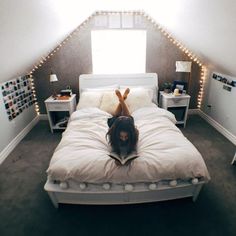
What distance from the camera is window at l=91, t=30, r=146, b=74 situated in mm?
3391

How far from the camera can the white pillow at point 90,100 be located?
2922 mm

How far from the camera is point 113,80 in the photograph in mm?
3465

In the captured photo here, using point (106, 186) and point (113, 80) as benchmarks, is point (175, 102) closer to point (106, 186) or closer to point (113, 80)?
point (113, 80)

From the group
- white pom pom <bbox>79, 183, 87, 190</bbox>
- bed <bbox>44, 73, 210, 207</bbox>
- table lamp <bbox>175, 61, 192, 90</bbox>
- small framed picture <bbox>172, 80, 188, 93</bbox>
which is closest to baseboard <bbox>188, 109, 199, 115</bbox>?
small framed picture <bbox>172, 80, 188, 93</bbox>

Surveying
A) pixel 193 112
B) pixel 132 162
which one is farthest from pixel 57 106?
pixel 193 112

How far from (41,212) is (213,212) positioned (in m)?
1.66

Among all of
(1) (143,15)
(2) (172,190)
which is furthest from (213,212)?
(1) (143,15)

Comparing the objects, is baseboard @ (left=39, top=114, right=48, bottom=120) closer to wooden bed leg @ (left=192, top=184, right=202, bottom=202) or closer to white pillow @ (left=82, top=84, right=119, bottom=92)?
white pillow @ (left=82, top=84, right=119, bottom=92)

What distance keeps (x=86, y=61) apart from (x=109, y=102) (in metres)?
1.08

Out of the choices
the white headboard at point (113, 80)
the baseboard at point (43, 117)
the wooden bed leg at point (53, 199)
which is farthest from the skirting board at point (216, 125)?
the baseboard at point (43, 117)

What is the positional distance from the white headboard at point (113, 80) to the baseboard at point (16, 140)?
1146 mm

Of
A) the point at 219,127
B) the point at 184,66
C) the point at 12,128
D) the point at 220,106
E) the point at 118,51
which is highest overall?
the point at 118,51

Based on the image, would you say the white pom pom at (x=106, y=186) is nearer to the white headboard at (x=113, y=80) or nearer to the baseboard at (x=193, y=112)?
the white headboard at (x=113, y=80)

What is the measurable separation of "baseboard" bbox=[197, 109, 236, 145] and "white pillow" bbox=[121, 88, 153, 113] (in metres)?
1.35
